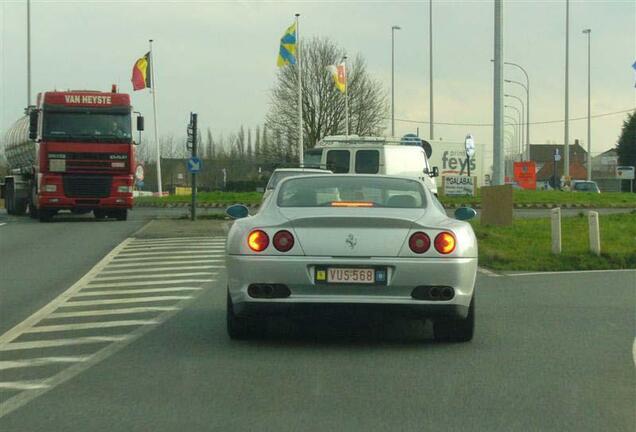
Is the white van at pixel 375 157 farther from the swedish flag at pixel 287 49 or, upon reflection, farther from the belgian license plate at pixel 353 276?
the swedish flag at pixel 287 49

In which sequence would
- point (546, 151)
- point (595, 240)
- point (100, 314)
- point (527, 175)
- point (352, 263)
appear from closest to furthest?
1. point (352, 263)
2. point (100, 314)
3. point (595, 240)
4. point (527, 175)
5. point (546, 151)

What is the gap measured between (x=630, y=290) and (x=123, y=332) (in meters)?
6.90

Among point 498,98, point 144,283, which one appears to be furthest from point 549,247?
point 144,283

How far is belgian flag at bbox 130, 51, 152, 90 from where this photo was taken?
57.1 metres

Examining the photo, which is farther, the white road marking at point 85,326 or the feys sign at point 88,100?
the feys sign at point 88,100

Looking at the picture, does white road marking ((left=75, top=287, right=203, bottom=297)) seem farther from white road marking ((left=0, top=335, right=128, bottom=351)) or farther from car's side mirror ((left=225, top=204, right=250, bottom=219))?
white road marking ((left=0, top=335, right=128, bottom=351))

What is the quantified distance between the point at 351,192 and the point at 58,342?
9.18 feet

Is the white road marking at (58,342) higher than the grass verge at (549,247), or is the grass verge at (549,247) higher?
the grass verge at (549,247)

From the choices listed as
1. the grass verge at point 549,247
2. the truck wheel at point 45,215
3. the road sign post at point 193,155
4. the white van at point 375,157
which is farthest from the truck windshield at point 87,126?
the grass verge at point 549,247

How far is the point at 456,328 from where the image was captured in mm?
9406

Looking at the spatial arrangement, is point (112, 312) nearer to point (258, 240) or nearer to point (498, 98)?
point (258, 240)

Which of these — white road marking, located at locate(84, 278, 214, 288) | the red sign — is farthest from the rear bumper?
the red sign

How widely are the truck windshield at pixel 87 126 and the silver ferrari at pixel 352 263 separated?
23.0 metres

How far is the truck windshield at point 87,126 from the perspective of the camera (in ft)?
102
